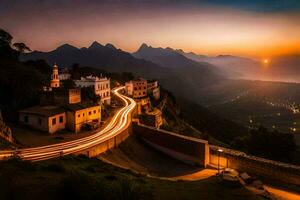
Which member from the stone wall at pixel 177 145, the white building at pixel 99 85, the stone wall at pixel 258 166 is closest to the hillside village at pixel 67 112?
the white building at pixel 99 85

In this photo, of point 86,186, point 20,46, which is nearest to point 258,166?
point 86,186

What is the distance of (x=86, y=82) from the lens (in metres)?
64.9

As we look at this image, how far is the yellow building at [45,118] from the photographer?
39594 mm

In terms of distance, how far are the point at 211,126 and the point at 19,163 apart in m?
99.0

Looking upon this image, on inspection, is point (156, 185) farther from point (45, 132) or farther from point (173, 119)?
point (173, 119)

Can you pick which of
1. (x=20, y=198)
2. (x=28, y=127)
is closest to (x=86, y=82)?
(x=28, y=127)

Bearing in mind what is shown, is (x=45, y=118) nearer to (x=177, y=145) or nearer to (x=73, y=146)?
(x=73, y=146)

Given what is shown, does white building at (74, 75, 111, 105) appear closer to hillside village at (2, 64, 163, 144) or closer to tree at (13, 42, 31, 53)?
hillside village at (2, 64, 163, 144)

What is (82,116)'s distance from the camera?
4450 cm

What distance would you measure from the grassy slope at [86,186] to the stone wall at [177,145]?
10.8 meters

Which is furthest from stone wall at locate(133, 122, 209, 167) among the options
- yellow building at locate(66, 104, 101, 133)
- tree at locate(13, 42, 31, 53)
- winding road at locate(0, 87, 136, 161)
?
tree at locate(13, 42, 31, 53)

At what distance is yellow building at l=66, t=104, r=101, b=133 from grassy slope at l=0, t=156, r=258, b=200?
14.2 metres

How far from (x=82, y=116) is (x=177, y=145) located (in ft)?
47.0

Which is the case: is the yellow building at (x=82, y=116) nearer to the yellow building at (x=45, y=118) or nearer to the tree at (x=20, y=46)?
the yellow building at (x=45, y=118)
